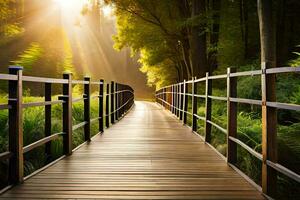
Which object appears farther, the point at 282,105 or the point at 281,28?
the point at 281,28

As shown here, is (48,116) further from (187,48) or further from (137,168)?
(187,48)

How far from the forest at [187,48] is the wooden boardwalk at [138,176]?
53cm

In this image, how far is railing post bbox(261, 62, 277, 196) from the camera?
12.0 ft

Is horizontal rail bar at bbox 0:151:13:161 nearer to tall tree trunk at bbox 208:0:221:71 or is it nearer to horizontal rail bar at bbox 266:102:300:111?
horizontal rail bar at bbox 266:102:300:111

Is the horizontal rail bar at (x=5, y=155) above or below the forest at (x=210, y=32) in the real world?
below

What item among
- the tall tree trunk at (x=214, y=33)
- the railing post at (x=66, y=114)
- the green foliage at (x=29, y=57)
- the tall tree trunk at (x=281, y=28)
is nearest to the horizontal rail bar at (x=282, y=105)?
the railing post at (x=66, y=114)

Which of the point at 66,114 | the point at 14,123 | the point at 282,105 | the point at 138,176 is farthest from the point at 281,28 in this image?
the point at 14,123

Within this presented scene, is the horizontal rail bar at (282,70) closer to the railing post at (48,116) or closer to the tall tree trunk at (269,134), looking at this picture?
the tall tree trunk at (269,134)

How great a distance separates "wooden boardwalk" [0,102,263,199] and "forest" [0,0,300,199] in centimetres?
53

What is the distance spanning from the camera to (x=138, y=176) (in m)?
4.39

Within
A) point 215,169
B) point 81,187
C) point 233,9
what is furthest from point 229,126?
point 233,9

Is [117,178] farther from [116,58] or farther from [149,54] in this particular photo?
[116,58]

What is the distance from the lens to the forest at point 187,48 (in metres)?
5.93

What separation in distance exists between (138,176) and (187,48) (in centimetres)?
1647
